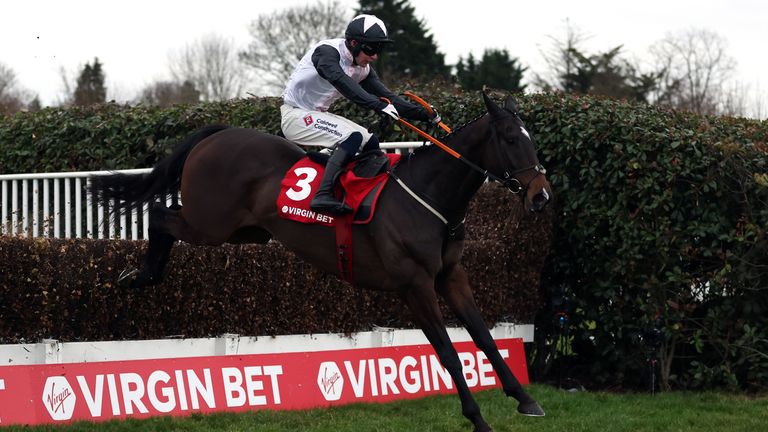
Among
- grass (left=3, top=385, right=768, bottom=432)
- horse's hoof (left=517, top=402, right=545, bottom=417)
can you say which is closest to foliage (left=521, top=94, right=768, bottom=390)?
grass (left=3, top=385, right=768, bottom=432)

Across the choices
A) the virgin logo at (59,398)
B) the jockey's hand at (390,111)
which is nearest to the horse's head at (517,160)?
the jockey's hand at (390,111)

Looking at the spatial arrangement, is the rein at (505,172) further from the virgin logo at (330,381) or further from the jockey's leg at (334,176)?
the virgin logo at (330,381)

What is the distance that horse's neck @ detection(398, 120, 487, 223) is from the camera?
5.79 m

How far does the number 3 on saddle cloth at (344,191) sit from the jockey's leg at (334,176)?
0.07 metres

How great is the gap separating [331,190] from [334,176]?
95 millimetres

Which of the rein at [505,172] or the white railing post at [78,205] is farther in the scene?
the white railing post at [78,205]

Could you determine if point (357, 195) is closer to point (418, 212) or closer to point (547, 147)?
point (418, 212)

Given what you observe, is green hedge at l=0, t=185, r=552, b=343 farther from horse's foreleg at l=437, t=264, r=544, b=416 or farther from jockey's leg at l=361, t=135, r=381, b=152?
horse's foreleg at l=437, t=264, r=544, b=416

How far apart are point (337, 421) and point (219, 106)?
14.4ft

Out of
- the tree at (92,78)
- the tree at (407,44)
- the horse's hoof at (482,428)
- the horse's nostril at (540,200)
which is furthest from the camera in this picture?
the tree at (92,78)

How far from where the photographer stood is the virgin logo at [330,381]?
275 inches

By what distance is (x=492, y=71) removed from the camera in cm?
3547

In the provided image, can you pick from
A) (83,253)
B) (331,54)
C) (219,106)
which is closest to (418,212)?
(331,54)

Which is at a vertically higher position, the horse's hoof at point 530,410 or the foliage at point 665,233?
the foliage at point 665,233
